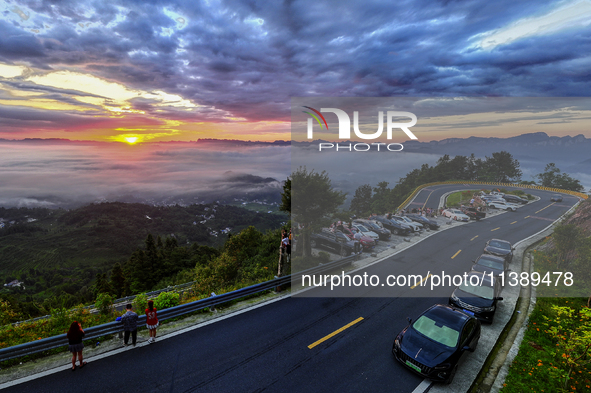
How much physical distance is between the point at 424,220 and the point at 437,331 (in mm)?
21087

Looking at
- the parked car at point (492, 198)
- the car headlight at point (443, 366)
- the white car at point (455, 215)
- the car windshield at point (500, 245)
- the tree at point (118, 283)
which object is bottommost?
the tree at point (118, 283)

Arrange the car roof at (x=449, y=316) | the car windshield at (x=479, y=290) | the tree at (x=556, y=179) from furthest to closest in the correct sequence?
the tree at (x=556, y=179)
the car windshield at (x=479, y=290)
the car roof at (x=449, y=316)

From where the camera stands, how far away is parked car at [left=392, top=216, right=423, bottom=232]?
2658 centimetres

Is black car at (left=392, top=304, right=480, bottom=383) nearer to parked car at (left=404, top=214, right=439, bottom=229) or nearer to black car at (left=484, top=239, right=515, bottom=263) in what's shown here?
black car at (left=484, top=239, right=515, bottom=263)

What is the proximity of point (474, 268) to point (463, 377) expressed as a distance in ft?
28.6

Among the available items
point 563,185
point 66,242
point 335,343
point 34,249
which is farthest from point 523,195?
point 34,249

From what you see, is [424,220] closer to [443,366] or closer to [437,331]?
[437,331]

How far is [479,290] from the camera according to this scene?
12.4m

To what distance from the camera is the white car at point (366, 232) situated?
23.5 m

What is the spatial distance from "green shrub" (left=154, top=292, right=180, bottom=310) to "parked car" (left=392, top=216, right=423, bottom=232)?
2258 cm

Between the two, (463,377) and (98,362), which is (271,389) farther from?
(463,377)

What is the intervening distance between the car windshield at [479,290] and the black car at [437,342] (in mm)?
3060

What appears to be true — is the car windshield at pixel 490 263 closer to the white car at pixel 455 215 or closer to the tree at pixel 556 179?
the white car at pixel 455 215

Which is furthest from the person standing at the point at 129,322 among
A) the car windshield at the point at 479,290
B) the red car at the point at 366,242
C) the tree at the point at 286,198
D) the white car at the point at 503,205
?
the white car at the point at 503,205
